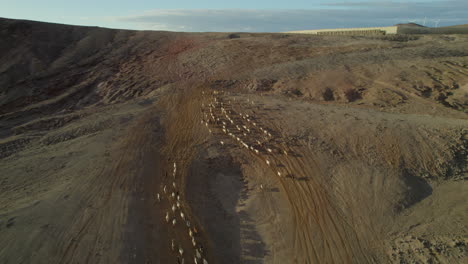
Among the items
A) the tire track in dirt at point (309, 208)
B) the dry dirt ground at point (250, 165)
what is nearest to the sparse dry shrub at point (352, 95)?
the dry dirt ground at point (250, 165)

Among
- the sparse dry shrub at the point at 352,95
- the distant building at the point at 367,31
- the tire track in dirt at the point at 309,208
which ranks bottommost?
the tire track in dirt at the point at 309,208

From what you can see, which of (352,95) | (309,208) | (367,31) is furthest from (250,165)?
(367,31)

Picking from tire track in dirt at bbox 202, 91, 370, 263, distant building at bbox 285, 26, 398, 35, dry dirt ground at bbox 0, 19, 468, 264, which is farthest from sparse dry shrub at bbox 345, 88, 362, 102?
distant building at bbox 285, 26, 398, 35

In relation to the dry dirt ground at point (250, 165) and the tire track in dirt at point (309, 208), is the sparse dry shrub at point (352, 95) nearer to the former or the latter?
the dry dirt ground at point (250, 165)

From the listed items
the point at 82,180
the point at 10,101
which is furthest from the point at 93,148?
the point at 10,101

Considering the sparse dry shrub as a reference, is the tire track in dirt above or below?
below

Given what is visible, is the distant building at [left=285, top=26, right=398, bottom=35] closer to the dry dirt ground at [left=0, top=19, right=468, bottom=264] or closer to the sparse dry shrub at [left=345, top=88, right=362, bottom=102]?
the dry dirt ground at [left=0, top=19, right=468, bottom=264]

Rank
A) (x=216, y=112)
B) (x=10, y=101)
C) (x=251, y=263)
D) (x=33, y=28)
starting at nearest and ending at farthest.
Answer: (x=251, y=263) → (x=216, y=112) → (x=10, y=101) → (x=33, y=28)

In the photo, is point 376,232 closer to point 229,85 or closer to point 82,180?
point 82,180
